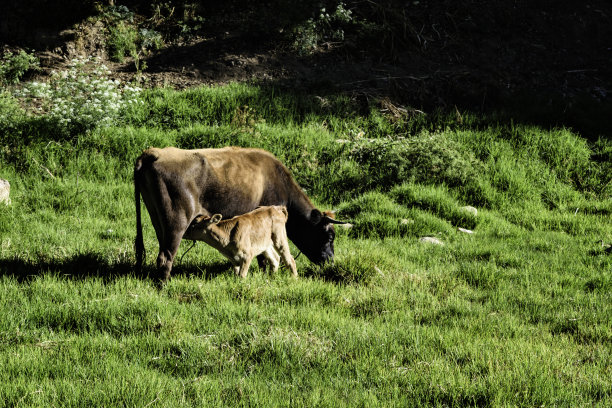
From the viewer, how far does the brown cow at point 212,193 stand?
5.67m

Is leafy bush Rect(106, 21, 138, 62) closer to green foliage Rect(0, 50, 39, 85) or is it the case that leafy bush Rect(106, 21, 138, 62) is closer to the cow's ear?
green foliage Rect(0, 50, 39, 85)

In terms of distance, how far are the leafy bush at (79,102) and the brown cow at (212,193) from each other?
12.4 ft

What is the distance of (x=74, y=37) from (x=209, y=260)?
7345 millimetres

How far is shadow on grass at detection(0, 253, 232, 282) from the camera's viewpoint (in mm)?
5952

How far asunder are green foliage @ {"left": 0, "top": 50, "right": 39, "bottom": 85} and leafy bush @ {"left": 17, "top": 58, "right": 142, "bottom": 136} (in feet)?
2.21

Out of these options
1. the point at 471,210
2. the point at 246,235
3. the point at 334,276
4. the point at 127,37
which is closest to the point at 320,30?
the point at 127,37

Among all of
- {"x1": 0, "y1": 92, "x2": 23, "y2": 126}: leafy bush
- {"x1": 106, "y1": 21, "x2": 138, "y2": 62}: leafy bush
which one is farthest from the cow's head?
{"x1": 106, "y1": 21, "x2": 138, "y2": 62}: leafy bush

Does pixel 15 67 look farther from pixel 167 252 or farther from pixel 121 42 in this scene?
pixel 167 252

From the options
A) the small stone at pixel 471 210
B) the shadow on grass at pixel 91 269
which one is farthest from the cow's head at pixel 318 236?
the small stone at pixel 471 210

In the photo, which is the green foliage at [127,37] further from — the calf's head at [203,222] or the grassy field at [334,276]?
the calf's head at [203,222]

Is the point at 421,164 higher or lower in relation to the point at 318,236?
higher

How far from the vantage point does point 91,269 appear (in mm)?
6270

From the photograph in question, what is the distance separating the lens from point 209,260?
682 cm

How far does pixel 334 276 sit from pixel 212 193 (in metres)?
1.60
